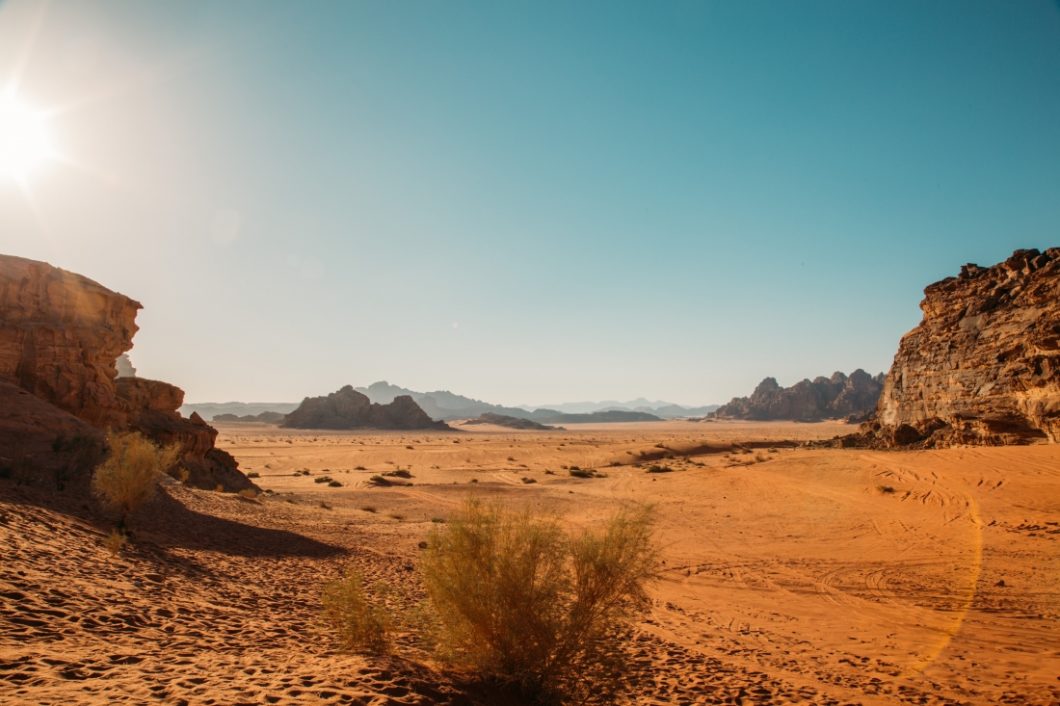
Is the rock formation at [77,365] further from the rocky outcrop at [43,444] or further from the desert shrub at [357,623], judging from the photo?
the desert shrub at [357,623]

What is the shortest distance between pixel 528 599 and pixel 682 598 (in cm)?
623

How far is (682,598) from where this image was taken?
397 inches

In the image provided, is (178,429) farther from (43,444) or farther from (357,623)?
(357,623)

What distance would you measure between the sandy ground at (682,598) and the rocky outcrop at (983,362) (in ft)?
11.5

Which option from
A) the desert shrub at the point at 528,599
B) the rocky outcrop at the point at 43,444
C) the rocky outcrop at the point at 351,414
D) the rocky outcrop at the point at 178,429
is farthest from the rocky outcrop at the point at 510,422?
the desert shrub at the point at 528,599

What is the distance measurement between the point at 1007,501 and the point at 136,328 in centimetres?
3229

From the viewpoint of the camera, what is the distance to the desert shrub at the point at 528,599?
Result: 5.06m

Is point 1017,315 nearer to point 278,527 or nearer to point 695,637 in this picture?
point 695,637

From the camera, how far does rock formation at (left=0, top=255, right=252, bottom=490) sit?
1788 centimetres

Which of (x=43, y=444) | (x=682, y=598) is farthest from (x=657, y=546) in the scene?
(x=43, y=444)

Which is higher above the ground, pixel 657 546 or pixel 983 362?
pixel 983 362

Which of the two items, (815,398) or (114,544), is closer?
(114,544)

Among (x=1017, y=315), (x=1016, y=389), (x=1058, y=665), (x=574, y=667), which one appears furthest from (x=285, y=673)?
(x=1017, y=315)

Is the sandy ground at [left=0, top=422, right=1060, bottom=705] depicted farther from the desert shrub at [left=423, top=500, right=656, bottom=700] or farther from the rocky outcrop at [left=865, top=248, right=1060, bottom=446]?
the rocky outcrop at [left=865, top=248, right=1060, bottom=446]
